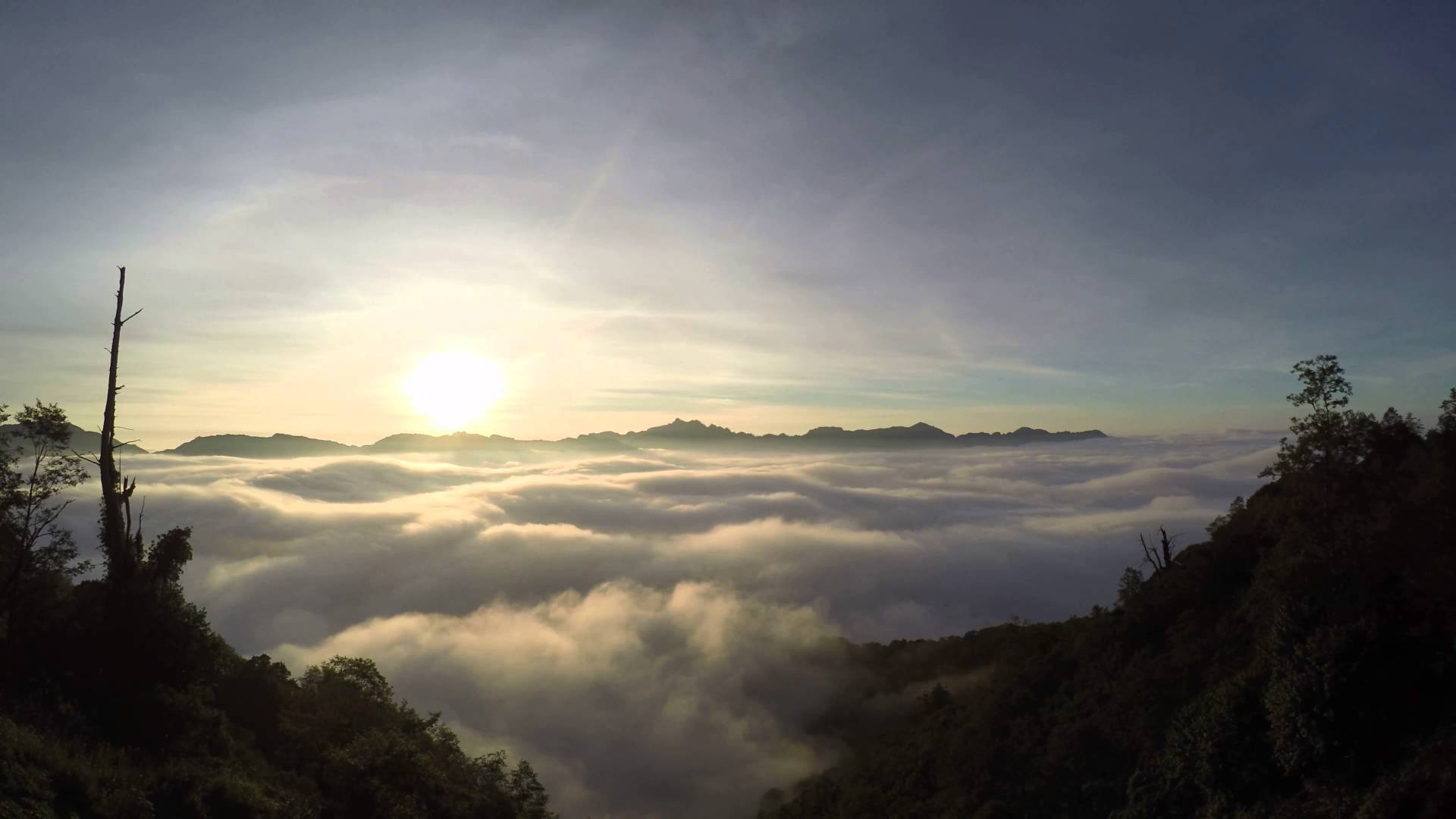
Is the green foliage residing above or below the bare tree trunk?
below

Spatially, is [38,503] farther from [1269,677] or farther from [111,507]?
[1269,677]

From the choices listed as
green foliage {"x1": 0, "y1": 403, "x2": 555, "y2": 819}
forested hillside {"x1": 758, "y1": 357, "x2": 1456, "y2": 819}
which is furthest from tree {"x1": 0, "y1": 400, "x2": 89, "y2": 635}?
forested hillside {"x1": 758, "y1": 357, "x2": 1456, "y2": 819}

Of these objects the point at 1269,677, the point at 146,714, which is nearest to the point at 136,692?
the point at 146,714

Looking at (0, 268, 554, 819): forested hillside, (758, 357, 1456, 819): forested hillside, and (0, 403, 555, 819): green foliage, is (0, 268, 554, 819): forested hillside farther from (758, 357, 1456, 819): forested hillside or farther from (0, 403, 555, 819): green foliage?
(758, 357, 1456, 819): forested hillside

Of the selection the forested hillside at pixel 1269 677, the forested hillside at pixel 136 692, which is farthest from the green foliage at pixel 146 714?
the forested hillside at pixel 1269 677

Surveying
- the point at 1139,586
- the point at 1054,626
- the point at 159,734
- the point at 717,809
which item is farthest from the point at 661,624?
the point at 159,734
